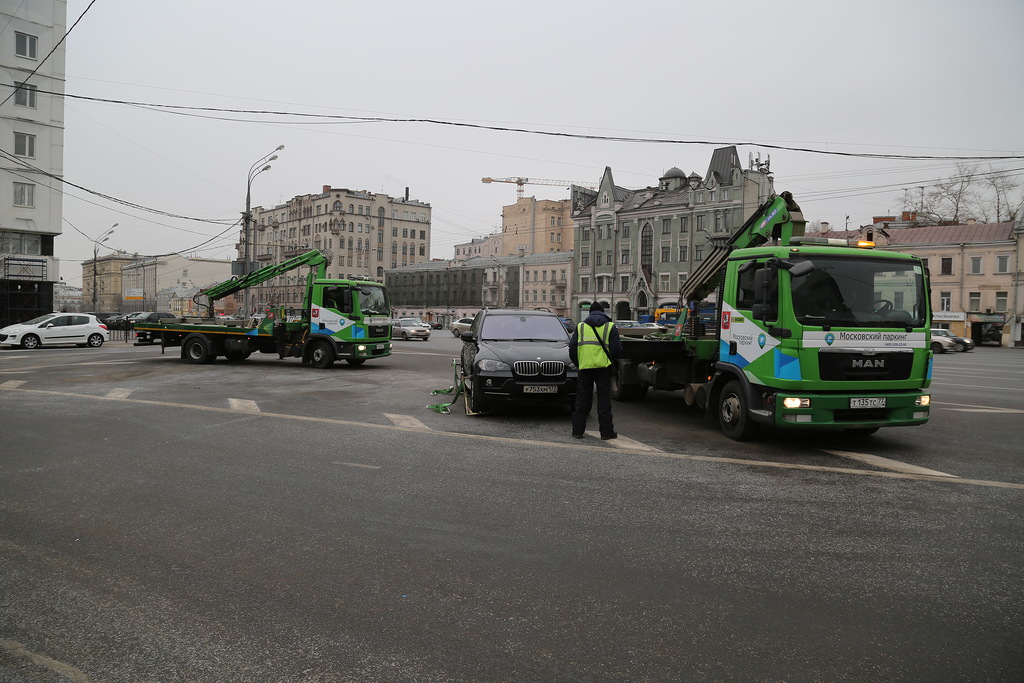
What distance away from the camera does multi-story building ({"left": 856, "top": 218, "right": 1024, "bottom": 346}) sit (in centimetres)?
5819

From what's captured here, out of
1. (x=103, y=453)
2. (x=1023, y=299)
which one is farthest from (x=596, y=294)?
(x=103, y=453)

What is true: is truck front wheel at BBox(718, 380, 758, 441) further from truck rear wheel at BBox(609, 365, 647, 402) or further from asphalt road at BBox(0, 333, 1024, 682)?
truck rear wheel at BBox(609, 365, 647, 402)

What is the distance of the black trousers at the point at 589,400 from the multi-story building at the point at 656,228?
184 feet

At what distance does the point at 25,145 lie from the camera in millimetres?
42594

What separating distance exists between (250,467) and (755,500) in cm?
503

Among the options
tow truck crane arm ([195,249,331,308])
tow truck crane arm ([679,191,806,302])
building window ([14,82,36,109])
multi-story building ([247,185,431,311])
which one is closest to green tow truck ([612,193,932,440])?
tow truck crane arm ([679,191,806,302])

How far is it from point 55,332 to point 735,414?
32.8m

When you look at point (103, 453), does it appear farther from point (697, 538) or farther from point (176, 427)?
point (697, 538)

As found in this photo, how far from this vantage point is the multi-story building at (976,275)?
2291 inches

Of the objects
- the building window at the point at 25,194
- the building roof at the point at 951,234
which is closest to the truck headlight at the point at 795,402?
the building window at the point at 25,194

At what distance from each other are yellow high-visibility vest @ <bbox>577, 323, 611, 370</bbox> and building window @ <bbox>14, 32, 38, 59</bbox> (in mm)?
48079

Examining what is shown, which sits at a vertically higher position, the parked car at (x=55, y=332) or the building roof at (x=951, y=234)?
the building roof at (x=951, y=234)

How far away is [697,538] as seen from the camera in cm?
508

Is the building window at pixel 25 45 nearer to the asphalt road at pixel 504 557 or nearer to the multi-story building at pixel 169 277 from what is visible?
the asphalt road at pixel 504 557
